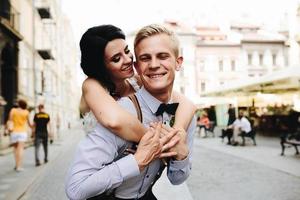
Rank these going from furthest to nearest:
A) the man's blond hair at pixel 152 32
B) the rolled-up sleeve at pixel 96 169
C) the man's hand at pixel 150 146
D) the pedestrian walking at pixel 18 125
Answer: the pedestrian walking at pixel 18 125
the man's blond hair at pixel 152 32
the man's hand at pixel 150 146
the rolled-up sleeve at pixel 96 169

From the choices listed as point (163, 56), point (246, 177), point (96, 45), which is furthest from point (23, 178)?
point (163, 56)

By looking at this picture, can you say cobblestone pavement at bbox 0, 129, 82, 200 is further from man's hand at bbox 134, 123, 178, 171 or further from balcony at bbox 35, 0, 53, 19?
balcony at bbox 35, 0, 53, 19

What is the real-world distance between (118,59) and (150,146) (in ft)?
1.49

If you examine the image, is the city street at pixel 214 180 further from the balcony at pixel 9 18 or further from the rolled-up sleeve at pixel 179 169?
the balcony at pixel 9 18

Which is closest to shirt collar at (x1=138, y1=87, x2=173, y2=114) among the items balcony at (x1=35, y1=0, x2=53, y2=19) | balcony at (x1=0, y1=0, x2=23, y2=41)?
balcony at (x1=0, y1=0, x2=23, y2=41)

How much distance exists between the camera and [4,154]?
49.9ft

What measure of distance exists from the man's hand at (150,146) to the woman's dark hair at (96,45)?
0.40 meters

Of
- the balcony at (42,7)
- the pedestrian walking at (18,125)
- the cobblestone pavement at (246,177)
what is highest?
the balcony at (42,7)

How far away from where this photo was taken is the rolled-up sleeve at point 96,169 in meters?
1.67

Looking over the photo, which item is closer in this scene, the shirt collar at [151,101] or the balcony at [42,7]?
the shirt collar at [151,101]

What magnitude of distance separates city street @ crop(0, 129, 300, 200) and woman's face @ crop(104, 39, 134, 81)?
560 centimetres

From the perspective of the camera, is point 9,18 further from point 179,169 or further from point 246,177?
point 179,169

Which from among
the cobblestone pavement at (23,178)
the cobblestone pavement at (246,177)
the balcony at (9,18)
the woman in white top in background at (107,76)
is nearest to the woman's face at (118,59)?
the woman in white top in background at (107,76)

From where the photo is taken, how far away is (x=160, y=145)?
72.6 inches
